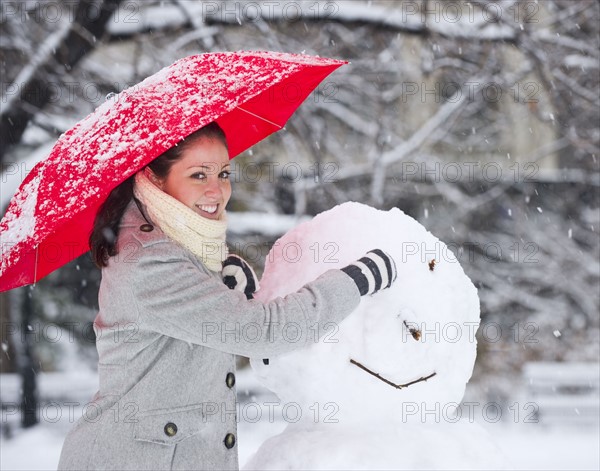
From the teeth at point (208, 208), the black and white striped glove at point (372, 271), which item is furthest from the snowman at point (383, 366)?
the teeth at point (208, 208)

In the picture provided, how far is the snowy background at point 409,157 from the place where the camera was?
20.9 feet

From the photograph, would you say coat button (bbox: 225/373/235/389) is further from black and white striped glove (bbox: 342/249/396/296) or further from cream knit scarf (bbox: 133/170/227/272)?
black and white striped glove (bbox: 342/249/396/296)

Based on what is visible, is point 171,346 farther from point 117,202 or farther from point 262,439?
point 262,439

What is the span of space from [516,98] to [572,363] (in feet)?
11.3

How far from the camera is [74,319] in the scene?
838cm

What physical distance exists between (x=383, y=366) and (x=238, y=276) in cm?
51

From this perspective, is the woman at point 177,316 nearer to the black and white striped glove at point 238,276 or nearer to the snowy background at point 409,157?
the black and white striped glove at point 238,276

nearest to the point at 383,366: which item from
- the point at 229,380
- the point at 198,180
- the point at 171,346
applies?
the point at 229,380

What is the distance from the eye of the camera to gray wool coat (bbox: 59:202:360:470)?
75.2 inches

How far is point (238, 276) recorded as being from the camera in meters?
2.27

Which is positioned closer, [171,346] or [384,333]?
[171,346]

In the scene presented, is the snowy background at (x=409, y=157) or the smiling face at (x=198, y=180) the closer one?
the smiling face at (x=198, y=180)

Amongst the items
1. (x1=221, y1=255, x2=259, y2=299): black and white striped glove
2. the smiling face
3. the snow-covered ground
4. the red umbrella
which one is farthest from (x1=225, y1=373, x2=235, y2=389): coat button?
the snow-covered ground

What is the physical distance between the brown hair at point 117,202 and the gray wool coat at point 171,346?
3 cm
